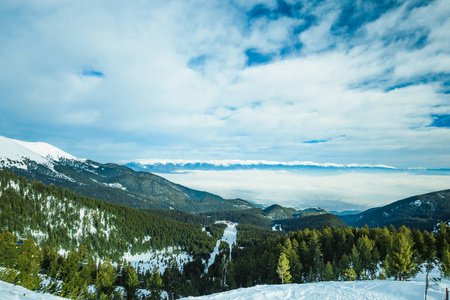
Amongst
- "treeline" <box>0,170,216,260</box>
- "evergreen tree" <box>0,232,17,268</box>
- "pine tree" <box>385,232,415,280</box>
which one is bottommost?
"treeline" <box>0,170,216,260</box>

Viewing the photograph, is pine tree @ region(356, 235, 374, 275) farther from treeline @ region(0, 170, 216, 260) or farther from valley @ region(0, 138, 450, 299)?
treeline @ region(0, 170, 216, 260)

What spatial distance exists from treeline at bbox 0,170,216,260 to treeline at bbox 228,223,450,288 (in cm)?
10049

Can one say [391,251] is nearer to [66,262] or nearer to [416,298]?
[416,298]

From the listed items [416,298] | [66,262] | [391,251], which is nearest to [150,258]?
[66,262]

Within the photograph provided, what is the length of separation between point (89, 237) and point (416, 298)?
19080cm

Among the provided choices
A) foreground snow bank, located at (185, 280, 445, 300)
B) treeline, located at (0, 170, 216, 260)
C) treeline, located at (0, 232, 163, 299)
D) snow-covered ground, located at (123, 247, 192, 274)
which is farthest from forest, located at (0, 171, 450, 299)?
foreground snow bank, located at (185, 280, 445, 300)

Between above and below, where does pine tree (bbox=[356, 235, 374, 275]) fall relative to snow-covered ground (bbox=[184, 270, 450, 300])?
below

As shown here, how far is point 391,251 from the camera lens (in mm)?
54625

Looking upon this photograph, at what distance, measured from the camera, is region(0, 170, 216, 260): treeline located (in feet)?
456

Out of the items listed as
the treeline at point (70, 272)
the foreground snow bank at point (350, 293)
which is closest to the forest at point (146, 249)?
the treeline at point (70, 272)

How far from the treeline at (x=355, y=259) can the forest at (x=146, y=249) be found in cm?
25

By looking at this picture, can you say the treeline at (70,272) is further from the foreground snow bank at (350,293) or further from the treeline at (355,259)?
the foreground snow bank at (350,293)

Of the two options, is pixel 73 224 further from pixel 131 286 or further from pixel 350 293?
pixel 350 293

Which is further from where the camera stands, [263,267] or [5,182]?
[5,182]
